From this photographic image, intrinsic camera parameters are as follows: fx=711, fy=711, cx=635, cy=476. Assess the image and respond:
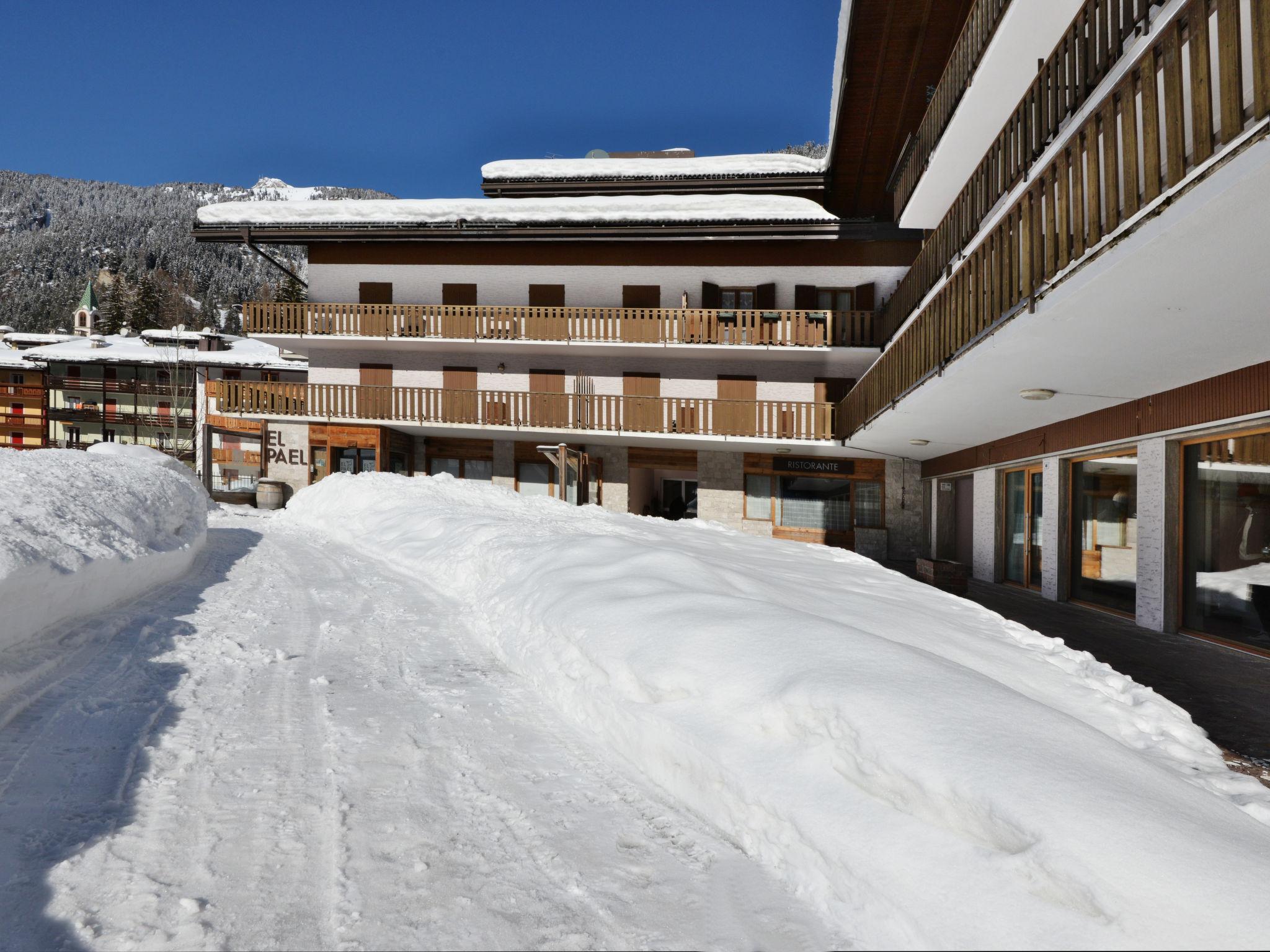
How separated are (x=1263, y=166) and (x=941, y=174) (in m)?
12.1

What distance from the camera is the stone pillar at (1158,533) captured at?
890 cm

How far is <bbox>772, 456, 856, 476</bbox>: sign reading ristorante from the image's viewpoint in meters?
20.3

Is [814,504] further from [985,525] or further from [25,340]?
[25,340]

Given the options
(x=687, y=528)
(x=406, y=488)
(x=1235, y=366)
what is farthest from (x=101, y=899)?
(x=406, y=488)

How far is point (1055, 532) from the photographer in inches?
460

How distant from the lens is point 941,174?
45.7 feet

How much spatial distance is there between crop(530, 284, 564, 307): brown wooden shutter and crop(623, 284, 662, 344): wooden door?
203cm

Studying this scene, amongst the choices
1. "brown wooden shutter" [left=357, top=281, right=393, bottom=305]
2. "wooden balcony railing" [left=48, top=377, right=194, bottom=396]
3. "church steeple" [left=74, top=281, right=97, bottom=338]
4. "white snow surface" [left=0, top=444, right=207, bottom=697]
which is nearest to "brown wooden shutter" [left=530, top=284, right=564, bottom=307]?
"brown wooden shutter" [left=357, top=281, right=393, bottom=305]

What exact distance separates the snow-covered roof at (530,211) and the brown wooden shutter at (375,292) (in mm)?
1873

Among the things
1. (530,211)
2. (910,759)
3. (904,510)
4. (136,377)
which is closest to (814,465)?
(904,510)

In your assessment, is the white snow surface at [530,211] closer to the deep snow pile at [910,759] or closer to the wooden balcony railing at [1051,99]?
the wooden balcony railing at [1051,99]

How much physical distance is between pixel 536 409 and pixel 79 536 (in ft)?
48.9

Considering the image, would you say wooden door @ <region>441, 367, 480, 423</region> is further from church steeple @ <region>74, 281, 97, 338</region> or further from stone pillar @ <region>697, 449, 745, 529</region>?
church steeple @ <region>74, 281, 97, 338</region>

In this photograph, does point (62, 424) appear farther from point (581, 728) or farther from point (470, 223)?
point (581, 728)
